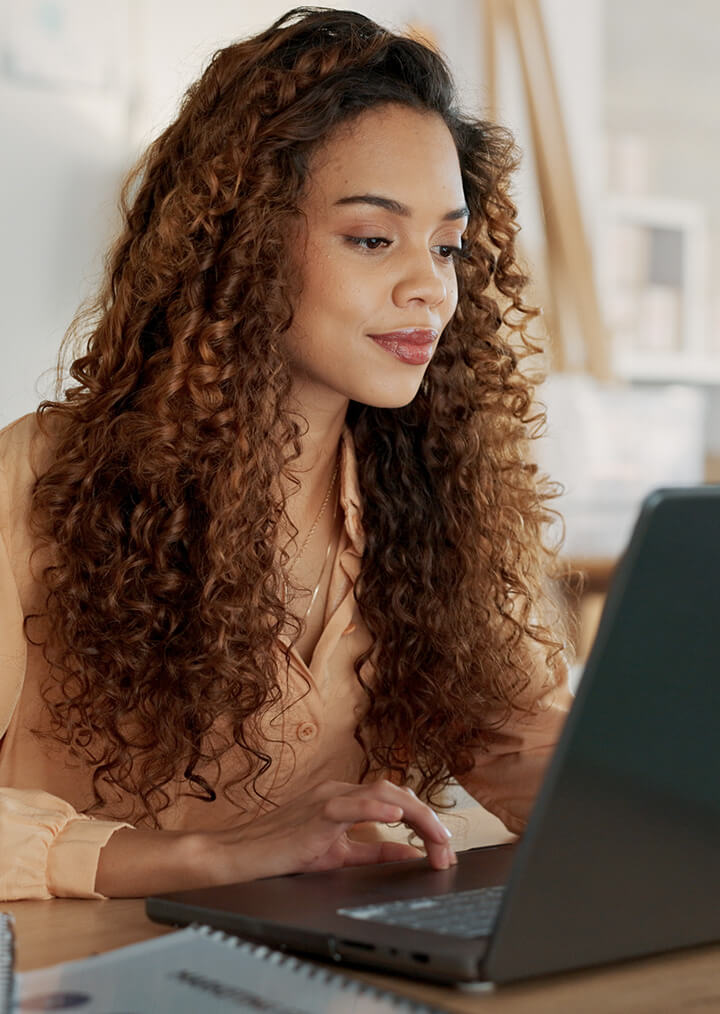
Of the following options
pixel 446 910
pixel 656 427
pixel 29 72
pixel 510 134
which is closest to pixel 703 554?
pixel 446 910

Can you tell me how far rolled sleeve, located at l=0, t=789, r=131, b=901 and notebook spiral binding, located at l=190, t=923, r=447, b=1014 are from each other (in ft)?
0.81

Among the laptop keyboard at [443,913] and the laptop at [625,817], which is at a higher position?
the laptop at [625,817]

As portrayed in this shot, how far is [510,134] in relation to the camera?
64.3 inches

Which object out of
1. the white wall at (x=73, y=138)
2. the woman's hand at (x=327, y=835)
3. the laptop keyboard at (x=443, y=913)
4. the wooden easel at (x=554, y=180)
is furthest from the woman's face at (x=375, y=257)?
the wooden easel at (x=554, y=180)

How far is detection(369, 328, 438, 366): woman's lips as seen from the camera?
4.45ft

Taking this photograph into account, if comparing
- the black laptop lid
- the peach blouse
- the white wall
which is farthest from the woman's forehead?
the white wall

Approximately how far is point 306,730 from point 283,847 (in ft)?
1.33

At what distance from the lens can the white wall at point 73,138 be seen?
10.4 feet

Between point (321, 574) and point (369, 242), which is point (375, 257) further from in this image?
point (321, 574)

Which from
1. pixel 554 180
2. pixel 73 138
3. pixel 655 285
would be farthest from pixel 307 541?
pixel 655 285

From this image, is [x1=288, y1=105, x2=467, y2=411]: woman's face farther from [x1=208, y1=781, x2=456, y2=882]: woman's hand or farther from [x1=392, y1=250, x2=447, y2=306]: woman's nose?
[x1=208, y1=781, x2=456, y2=882]: woman's hand

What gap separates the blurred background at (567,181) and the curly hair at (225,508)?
5.47 feet

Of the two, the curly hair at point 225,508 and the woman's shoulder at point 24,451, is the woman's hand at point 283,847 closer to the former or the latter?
the curly hair at point 225,508

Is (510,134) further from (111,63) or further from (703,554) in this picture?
(111,63)
